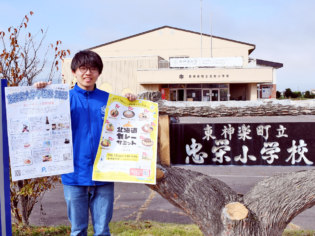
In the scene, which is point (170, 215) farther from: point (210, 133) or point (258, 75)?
point (258, 75)

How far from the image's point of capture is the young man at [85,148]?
249cm

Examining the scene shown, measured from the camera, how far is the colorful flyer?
101 inches

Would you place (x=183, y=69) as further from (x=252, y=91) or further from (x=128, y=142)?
(x=128, y=142)

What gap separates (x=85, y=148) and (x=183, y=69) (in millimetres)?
27723

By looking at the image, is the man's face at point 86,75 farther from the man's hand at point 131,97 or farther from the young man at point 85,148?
the man's hand at point 131,97

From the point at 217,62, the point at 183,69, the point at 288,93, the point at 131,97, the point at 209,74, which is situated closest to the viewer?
the point at 131,97

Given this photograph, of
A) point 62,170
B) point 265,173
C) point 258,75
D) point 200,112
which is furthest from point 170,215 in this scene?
point 258,75

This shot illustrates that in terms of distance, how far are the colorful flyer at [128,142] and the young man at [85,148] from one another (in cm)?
7

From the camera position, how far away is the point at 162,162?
9.66 feet

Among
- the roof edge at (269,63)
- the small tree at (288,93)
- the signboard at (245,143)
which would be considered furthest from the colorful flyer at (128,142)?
the small tree at (288,93)

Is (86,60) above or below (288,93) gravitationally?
below

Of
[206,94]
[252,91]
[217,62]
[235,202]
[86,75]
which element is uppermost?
[217,62]

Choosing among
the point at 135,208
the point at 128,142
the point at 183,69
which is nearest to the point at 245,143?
the point at 128,142

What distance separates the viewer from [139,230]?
4.16 meters
